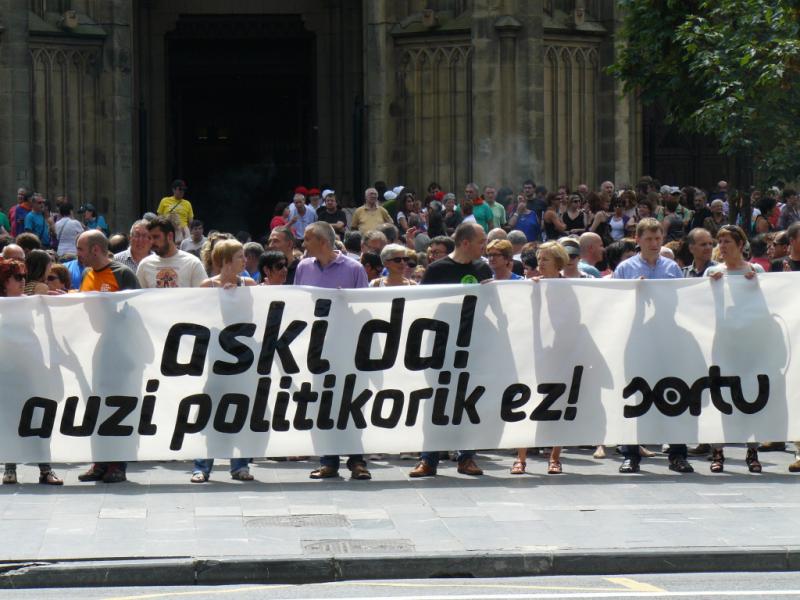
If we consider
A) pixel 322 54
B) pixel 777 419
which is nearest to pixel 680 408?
pixel 777 419

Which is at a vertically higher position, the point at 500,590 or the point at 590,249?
the point at 590,249

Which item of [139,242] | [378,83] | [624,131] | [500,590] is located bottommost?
[500,590]

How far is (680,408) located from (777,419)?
707mm

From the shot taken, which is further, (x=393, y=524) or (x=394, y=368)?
(x=394, y=368)

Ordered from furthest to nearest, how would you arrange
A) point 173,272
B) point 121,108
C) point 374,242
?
point 121,108
point 374,242
point 173,272

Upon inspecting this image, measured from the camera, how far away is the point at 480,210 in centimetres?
2436

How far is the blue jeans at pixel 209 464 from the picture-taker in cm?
1310

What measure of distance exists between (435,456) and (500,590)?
3.59 m

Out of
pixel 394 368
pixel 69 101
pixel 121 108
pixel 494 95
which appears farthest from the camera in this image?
pixel 121 108

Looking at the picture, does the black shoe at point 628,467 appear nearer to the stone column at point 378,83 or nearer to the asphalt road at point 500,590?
the asphalt road at point 500,590

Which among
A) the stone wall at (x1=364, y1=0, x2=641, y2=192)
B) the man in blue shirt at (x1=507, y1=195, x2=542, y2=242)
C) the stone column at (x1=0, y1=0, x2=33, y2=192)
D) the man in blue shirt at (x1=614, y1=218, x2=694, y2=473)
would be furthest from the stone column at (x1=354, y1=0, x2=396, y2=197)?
the man in blue shirt at (x1=614, y1=218, x2=694, y2=473)

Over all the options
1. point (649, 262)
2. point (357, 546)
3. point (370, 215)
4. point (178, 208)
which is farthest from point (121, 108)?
point (357, 546)

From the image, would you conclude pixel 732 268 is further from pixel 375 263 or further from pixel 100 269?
pixel 100 269

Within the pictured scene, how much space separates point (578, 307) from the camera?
523 inches
